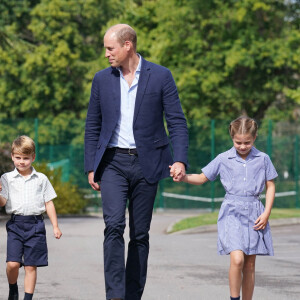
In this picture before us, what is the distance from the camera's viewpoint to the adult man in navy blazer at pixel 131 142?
7020 mm

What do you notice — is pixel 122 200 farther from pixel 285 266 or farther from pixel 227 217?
pixel 285 266

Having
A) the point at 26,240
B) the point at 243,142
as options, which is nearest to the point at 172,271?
the point at 26,240

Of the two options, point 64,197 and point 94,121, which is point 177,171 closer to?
point 94,121

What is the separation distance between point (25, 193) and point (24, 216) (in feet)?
0.56

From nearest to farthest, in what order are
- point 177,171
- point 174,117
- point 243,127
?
point 177,171 < point 243,127 < point 174,117

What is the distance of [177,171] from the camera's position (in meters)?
6.93

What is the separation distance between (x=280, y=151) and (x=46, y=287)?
63.4ft

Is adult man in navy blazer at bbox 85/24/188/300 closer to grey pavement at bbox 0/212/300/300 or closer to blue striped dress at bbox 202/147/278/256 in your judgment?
blue striped dress at bbox 202/147/278/256

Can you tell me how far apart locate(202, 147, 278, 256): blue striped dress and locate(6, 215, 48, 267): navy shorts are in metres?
1.32

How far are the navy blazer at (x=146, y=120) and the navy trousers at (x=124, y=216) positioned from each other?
0.09 meters

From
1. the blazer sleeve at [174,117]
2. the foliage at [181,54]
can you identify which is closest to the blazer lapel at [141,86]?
the blazer sleeve at [174,117]

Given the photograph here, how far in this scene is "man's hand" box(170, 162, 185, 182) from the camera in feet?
22.7

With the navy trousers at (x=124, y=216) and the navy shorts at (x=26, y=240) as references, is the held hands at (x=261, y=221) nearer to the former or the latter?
the navy trousers at (x=124, y=216)

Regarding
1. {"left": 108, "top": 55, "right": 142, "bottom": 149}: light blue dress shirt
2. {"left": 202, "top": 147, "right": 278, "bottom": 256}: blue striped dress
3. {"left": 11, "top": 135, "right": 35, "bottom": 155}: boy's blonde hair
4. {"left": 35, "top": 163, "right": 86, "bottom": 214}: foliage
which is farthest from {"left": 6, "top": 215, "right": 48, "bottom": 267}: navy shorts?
{"left": 35, "top": 163, "right": 86, "bottom": 214}: foliage
